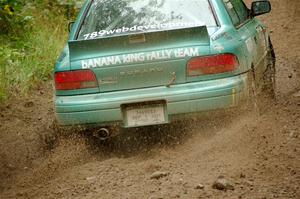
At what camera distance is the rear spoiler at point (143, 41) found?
493 cm

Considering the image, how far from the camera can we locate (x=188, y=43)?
4.95m

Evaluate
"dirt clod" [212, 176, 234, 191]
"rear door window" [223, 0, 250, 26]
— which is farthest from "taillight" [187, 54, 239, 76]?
"dirt clod" [212, 176, 234, 191]

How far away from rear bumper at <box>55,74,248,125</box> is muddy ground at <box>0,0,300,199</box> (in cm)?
16

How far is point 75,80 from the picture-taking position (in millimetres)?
5172

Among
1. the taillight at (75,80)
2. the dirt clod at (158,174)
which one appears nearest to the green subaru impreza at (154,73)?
the taillight at (75,80)

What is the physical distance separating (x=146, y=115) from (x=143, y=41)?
0.64 metres

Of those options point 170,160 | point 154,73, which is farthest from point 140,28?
point 170,160

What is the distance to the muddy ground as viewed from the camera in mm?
4184

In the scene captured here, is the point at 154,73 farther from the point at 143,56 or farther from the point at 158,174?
the point at 158,174

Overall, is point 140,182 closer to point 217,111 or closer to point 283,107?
point 217,111

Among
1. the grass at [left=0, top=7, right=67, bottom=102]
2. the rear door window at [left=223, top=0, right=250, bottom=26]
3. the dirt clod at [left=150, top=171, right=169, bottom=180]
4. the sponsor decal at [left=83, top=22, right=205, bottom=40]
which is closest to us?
the dirt clod at [left=150, top=171, right=169, bottom=180]

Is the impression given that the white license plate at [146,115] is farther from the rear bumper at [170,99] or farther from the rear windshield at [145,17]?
the rear windshield at [145,17]

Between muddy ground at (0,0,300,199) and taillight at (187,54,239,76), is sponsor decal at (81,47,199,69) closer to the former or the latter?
taillight at (187,54,239,76)

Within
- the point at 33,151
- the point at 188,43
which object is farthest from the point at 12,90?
the point at 188,43
